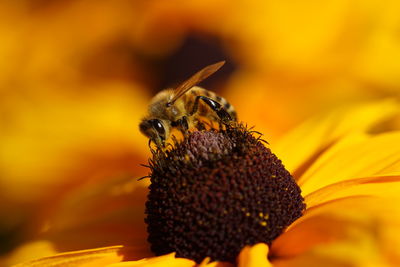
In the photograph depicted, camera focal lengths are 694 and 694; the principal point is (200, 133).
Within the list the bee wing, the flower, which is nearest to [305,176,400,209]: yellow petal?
the flower

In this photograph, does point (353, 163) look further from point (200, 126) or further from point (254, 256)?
point (254, 256)

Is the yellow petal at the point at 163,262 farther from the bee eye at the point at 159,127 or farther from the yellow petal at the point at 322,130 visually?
the yellow petal at the point at 322,130

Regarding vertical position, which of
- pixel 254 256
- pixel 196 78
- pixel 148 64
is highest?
pixel 148 64

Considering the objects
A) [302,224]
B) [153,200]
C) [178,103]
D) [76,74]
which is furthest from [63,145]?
[302,224]

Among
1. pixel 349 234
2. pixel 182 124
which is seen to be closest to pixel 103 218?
pixel 182 124


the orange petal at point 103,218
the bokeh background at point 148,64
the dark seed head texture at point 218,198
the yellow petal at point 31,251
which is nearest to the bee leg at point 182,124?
the dark seed head texture at point 218,198

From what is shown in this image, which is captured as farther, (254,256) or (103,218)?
(103,218)

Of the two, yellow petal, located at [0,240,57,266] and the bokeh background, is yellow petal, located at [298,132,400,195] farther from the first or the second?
the bokeh background
